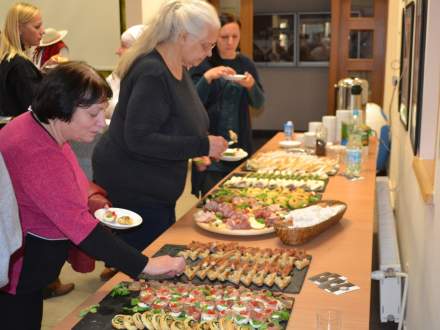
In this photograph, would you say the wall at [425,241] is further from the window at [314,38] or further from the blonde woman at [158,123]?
the window at [314,38]

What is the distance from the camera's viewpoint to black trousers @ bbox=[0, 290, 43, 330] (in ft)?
4.80

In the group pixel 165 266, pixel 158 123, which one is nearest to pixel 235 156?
pixel 158 123

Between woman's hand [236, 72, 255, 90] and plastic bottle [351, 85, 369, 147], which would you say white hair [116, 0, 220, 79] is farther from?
plastic bottle [351, 85, 369, 147]

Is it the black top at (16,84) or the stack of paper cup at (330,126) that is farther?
the stack of paper cup at (330,126)

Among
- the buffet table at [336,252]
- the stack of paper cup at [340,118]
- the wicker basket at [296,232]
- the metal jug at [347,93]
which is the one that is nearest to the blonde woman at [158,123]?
the buffet table at [336,252]

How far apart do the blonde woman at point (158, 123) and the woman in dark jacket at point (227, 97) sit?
3.22 feet

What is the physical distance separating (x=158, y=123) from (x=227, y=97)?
1331 mm

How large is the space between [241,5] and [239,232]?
5.67 metres

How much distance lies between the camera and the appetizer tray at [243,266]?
155 centimetres

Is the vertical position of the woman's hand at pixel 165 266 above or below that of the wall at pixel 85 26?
below

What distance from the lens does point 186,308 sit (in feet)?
4.49

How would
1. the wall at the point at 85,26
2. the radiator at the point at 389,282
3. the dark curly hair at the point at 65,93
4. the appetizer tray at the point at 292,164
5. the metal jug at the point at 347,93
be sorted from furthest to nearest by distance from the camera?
1. the wall at the point at 85,26
2. the metal jug at the point at 347,93
3. the appetizer tray at the point at 292,164
4. the radiator at the point at 389,282
5. the dark curly hair at the point at 65,93

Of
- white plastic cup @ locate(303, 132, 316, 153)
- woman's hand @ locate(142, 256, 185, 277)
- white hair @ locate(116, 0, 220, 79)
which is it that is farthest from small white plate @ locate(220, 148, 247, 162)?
woman's hand @ locate(142, 256, 185, 277)

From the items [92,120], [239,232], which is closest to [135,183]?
[239,232]
